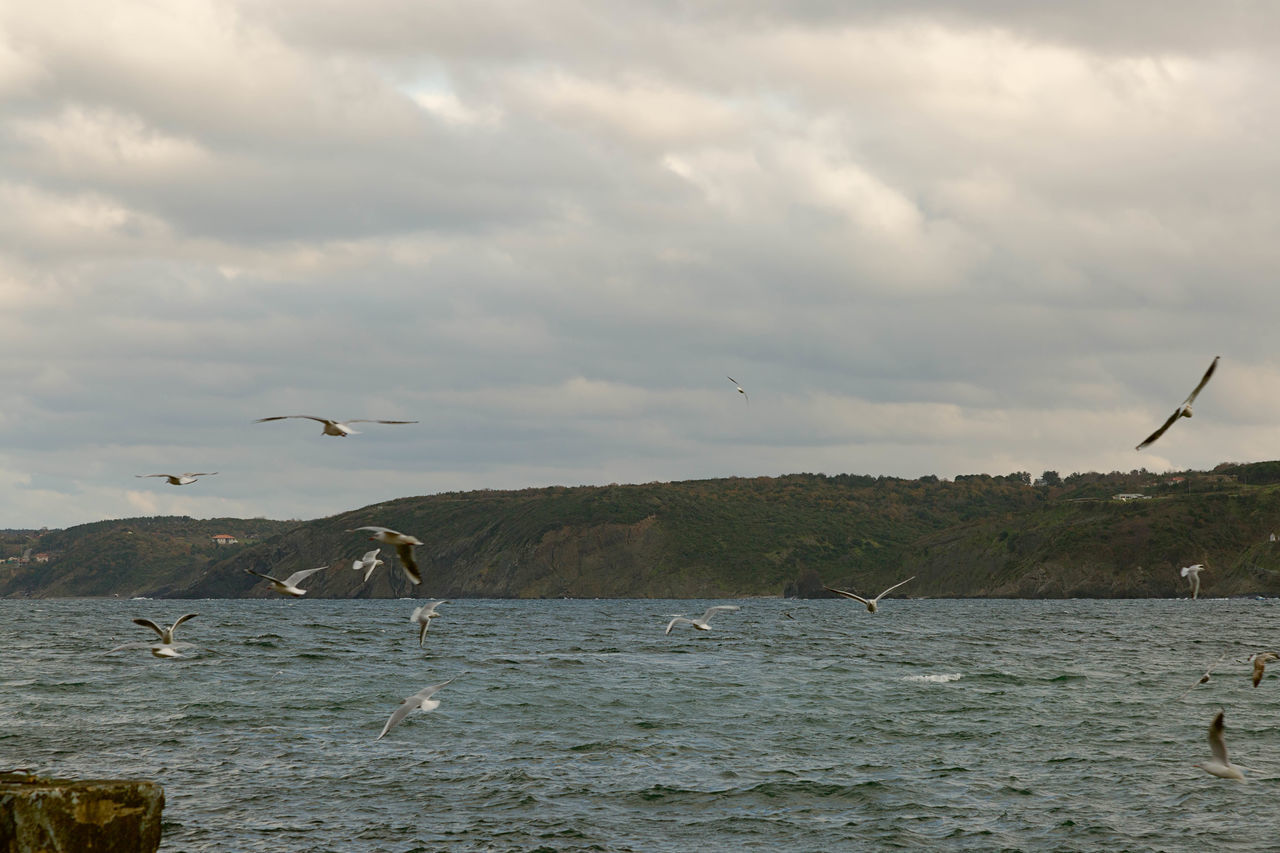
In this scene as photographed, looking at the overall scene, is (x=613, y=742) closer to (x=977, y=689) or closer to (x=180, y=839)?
(x=180, y=839)

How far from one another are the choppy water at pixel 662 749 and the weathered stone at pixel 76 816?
234 inches

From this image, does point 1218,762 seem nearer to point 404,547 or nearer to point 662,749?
point 404,547

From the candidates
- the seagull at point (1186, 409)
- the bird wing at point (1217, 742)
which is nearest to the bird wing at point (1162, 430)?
the seagull at point (1186, 409)

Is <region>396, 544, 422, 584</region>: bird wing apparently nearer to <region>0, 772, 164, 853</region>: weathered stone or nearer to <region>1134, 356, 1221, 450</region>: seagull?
<region>0, 772, 164, 853</region>: weathered stone

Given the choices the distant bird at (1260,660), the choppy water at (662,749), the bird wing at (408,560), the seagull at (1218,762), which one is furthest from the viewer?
the choppy water at (662,749)

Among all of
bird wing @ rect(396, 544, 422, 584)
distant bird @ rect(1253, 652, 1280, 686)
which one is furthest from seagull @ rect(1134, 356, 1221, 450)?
bird wing @ rect(396, 544, 422, 584)

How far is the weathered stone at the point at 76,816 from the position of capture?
11.2m

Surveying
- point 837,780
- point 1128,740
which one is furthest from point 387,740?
point 1128,740

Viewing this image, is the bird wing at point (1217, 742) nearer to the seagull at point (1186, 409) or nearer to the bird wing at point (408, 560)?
the seagull at point (1186, 409)

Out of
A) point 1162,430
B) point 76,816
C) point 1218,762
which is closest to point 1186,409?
point 1162,430

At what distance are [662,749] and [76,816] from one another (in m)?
17.5

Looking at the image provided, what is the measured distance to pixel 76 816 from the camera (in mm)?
11406

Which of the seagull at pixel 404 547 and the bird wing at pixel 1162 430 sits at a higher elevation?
the bird wing at pixel 1162 430

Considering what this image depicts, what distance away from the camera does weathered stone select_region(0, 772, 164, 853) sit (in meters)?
11.2
